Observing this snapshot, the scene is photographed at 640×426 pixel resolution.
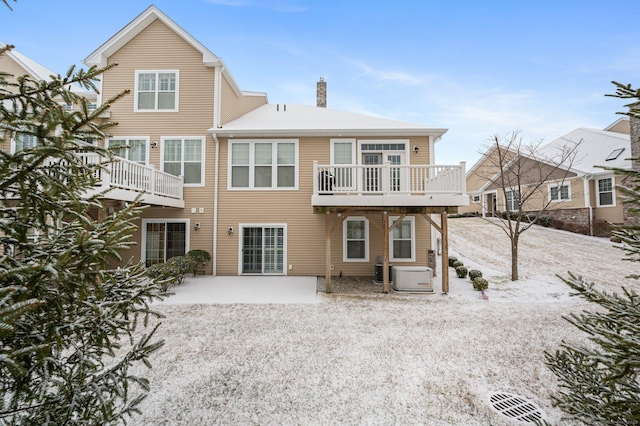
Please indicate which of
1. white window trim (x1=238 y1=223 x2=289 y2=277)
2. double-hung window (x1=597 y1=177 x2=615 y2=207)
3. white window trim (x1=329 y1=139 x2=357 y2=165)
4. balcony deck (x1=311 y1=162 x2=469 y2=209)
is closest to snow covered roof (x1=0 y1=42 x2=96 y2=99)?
white window trim (x1=238 y1=223 x2=289 y2=277)

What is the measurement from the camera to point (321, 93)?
16047 millimetres

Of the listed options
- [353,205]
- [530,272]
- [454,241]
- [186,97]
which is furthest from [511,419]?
[454,241]

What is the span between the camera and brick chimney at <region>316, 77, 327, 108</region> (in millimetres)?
16031

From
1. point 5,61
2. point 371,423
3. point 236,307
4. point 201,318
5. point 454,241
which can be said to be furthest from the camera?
point 454,241

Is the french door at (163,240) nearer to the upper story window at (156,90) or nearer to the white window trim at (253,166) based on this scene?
the white window trim at (253,166)

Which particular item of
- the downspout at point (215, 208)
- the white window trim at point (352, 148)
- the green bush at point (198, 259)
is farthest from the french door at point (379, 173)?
the green bush at point (198, 259)

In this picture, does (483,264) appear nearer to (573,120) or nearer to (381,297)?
(381,297)

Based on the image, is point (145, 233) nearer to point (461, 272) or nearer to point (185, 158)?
point (185, 158)

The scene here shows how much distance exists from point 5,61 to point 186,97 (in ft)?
27.7

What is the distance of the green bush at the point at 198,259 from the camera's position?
31.4 feet

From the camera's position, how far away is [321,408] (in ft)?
11.5

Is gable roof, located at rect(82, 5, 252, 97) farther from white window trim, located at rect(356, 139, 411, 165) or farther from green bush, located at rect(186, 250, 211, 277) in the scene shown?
green bush, located at rect(186, 250, 211, 277)

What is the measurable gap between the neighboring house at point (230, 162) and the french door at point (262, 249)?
0.04 meters

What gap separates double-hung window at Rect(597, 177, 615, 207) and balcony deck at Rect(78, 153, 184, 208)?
900 inches
